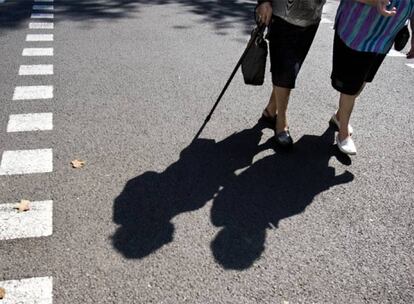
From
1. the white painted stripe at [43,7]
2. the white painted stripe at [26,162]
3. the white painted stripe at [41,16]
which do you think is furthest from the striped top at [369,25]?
the white painted stripe at [43,7]

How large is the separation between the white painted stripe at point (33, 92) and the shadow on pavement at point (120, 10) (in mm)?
2305

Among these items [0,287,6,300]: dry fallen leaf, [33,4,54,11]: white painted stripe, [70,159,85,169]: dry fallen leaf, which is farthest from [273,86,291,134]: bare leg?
[33,4,54,11]: white painted stripe

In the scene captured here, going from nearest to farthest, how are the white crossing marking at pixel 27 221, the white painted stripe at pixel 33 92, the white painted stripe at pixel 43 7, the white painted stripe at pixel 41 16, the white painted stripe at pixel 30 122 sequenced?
the white crossing marking at pixel 27 221, the white painted stripe at pixel 30 122, the white painted stripe at pixel 33 92, the white painted stripe at pixel 41 16, the white painted stripe at pixel 43 7

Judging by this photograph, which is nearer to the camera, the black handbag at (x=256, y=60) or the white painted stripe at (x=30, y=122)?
the black handbag at (x=256, y=60)

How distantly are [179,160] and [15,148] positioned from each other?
121cm

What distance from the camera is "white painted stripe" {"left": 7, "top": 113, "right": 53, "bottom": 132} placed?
12.1 feet

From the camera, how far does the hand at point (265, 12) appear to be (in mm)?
3143

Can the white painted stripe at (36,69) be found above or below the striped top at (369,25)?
below

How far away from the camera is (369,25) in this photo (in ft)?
10.2

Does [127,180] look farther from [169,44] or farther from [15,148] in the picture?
[169,44]

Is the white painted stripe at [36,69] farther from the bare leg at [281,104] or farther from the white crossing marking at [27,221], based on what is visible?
the bare leg at [281,104]

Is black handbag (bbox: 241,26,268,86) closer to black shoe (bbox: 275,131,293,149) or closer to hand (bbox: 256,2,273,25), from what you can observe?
hand (bbox: 256,2,273,25)

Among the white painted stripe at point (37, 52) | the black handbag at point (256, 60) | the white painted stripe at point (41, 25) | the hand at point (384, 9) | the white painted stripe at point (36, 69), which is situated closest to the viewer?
the hand at point (384, 9)

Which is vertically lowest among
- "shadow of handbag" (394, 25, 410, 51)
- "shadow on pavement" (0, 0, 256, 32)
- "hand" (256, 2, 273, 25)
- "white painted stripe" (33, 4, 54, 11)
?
"shadow on pavement" (0, 0, 256, 32)
